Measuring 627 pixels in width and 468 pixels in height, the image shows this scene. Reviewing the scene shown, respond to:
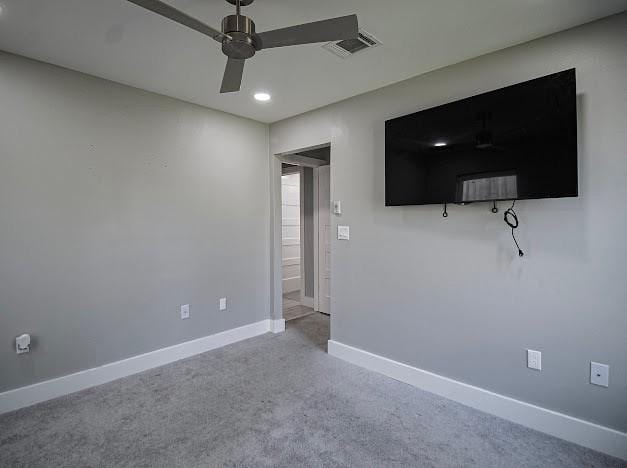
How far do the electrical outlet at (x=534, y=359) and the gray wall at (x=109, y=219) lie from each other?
2603 millimetres

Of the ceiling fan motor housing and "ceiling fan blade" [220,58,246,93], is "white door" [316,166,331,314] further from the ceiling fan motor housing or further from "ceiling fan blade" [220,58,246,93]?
the ceiling fan motor housing

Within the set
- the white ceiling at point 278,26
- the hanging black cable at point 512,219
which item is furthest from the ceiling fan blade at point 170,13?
the hanging black cable at point 512,219

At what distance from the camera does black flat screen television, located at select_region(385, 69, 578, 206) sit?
73.3 inches

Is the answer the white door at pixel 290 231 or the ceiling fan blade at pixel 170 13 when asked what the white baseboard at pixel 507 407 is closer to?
the ceiling fan blade at pixel 170 13

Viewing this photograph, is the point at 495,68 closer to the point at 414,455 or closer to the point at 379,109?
the point at 379,109

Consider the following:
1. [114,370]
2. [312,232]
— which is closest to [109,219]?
[114,370]

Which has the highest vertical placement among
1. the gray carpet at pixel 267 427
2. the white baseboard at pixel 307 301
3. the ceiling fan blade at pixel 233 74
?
the ceiling fan blade at pixel 233 74

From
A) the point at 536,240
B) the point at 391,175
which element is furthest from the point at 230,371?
the point at 536,240

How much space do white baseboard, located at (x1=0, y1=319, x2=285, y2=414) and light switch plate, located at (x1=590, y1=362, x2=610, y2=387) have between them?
2.89 meters

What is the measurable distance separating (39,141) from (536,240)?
132 inches

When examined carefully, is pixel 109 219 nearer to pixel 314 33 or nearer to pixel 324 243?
pixel 314 33

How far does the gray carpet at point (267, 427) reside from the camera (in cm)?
183

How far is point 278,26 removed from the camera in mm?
1915

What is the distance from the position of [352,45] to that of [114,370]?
118 inches
